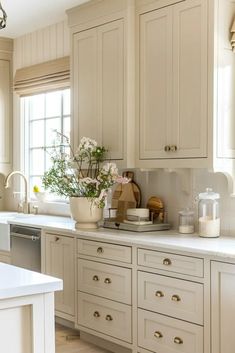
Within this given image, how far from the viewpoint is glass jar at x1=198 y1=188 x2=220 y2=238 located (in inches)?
133

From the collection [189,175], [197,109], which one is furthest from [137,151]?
[197,109]

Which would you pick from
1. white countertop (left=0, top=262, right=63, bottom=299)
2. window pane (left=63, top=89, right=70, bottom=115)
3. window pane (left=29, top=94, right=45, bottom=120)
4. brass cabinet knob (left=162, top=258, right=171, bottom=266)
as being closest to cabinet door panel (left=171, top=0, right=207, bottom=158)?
brass cabinet knob (left=162, top=258, right=171, bottom=266)

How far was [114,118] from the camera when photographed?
156 inches

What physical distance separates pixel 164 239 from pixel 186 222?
0.38 m

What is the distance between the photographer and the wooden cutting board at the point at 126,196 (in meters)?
4.04

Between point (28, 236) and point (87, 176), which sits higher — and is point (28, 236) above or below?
below

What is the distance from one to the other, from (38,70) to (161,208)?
2.09 metres

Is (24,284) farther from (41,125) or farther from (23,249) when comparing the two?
(41,125)

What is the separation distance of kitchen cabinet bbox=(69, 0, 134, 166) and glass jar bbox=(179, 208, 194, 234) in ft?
1.81

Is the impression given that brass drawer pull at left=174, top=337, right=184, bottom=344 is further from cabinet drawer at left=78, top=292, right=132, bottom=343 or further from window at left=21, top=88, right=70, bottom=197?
window at left=21, top=88, right=70, bottom=197

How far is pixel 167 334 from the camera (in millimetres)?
3162

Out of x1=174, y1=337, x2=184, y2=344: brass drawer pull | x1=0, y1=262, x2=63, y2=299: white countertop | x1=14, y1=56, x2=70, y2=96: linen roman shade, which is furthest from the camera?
x1=14, y1=56, x2=70, y2=96: linen roman shade

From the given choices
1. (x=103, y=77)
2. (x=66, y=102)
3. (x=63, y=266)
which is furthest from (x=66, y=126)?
(x=63, y=266)

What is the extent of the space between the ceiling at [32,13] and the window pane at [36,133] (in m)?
0.92
